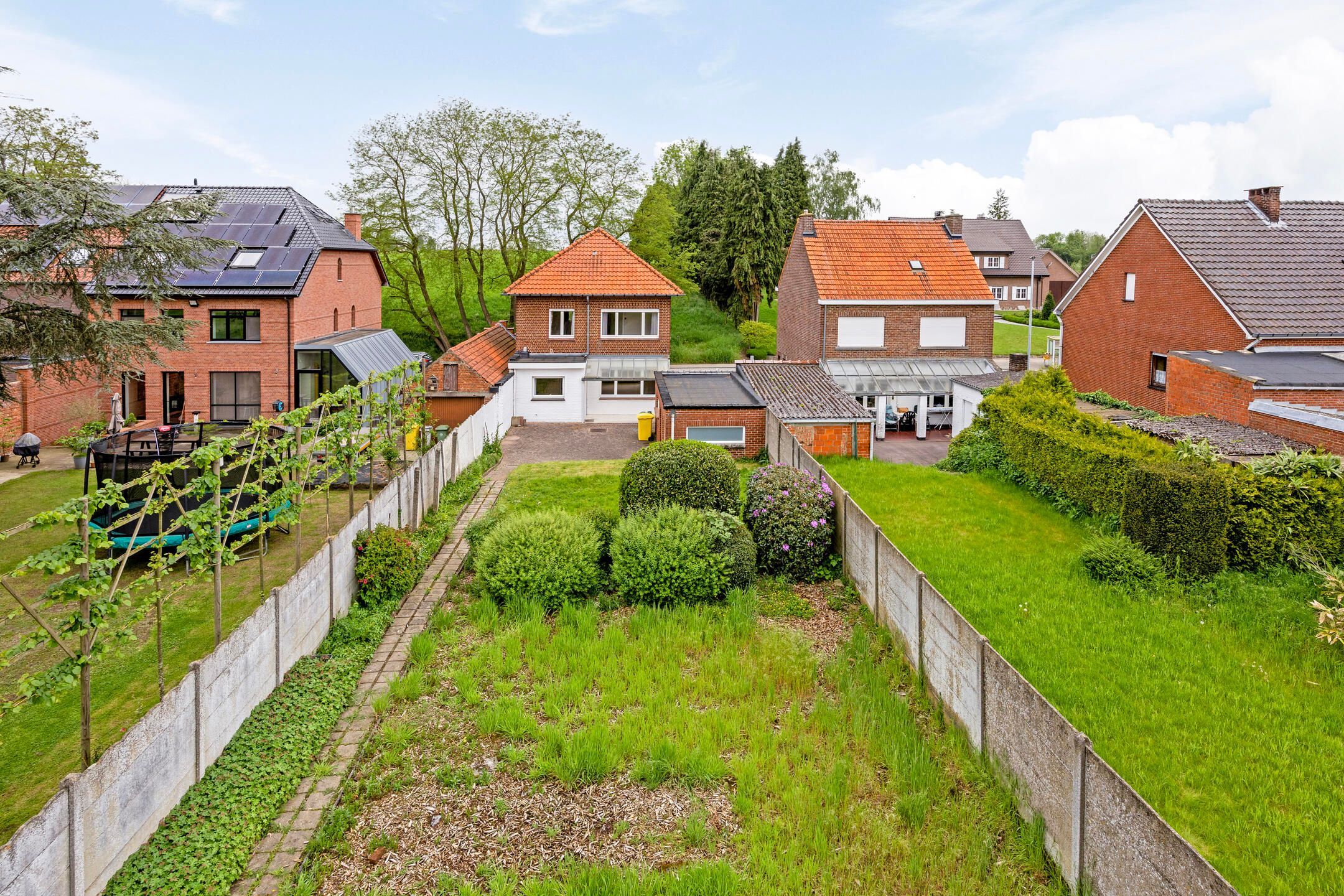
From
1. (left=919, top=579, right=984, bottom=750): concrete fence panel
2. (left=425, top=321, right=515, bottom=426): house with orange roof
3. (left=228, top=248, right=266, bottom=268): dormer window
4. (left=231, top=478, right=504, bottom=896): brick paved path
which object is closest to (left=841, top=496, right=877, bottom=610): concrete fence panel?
(left=919, top=579, right=984, bottom=750): concrete fence panel

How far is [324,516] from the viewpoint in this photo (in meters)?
17.8

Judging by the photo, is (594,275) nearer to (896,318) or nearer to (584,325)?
(584,325)

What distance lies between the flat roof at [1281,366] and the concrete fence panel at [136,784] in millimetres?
20523

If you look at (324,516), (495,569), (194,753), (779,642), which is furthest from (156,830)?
(324,516)

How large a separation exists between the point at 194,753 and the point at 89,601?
1.62m

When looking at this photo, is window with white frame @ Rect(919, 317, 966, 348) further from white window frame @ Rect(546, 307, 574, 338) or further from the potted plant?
the potted plant

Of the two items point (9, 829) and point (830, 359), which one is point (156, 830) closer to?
point (9, 829)

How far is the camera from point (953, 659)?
8.83 m

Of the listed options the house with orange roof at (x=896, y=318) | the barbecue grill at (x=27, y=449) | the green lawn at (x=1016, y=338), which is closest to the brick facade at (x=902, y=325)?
the house with orange roof at (x=896, y=318)

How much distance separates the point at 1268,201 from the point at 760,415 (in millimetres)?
16055

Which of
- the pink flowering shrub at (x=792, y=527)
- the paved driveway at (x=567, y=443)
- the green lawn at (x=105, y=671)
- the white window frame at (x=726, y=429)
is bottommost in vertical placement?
the green lawn at (x=105, y=671)

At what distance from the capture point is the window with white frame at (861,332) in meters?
32.7

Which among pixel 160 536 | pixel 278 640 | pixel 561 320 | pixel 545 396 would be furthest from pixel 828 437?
pixel 160 536

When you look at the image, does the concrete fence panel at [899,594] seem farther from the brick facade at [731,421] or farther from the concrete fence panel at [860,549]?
the brick facade at [731,421]
